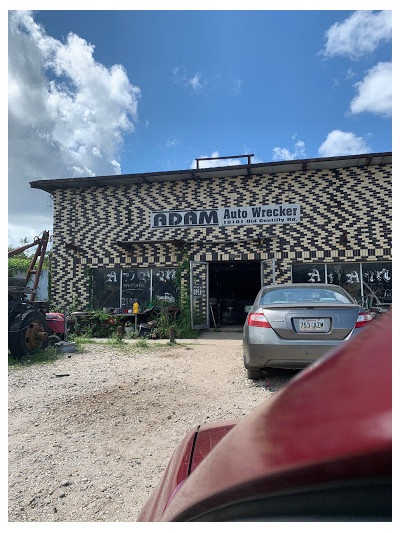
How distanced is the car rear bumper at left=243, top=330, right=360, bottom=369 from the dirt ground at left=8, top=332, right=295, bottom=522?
1.61 ft

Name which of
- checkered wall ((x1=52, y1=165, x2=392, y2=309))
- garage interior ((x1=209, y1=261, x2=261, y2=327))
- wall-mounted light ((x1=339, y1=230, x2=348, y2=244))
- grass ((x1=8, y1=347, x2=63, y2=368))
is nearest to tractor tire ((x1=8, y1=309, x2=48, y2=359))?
grass ((x1=8, y1=347, x2=63, y2=368))

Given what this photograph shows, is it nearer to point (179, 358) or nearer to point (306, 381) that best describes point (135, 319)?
point (179, 358)

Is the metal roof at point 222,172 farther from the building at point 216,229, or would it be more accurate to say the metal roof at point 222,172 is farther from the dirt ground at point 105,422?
the dirt ground at point 105,422

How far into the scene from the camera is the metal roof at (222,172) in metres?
10.7

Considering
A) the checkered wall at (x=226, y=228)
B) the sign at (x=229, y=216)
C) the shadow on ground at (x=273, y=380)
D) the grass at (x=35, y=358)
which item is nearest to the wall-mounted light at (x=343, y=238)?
the checkered wall at (x=226, y=228)

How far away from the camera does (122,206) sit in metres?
12.6

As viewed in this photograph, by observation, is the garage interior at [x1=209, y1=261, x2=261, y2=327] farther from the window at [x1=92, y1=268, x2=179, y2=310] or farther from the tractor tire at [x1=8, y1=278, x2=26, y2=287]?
the tractor tire at [x1=8, y1=278, x2=26, y2=287]

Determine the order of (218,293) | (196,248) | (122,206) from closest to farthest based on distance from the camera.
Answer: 1. (196,248)
2. (122,206)
3. (218,293)

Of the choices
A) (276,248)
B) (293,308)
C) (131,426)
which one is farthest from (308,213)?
(131,426)

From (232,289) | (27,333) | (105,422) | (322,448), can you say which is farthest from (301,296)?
(232,289)

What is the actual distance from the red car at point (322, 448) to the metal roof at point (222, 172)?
11.3 m

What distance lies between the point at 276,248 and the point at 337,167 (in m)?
3.53

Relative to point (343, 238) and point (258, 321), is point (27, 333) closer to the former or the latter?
point (258, 321)

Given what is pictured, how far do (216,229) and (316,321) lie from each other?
803cm
